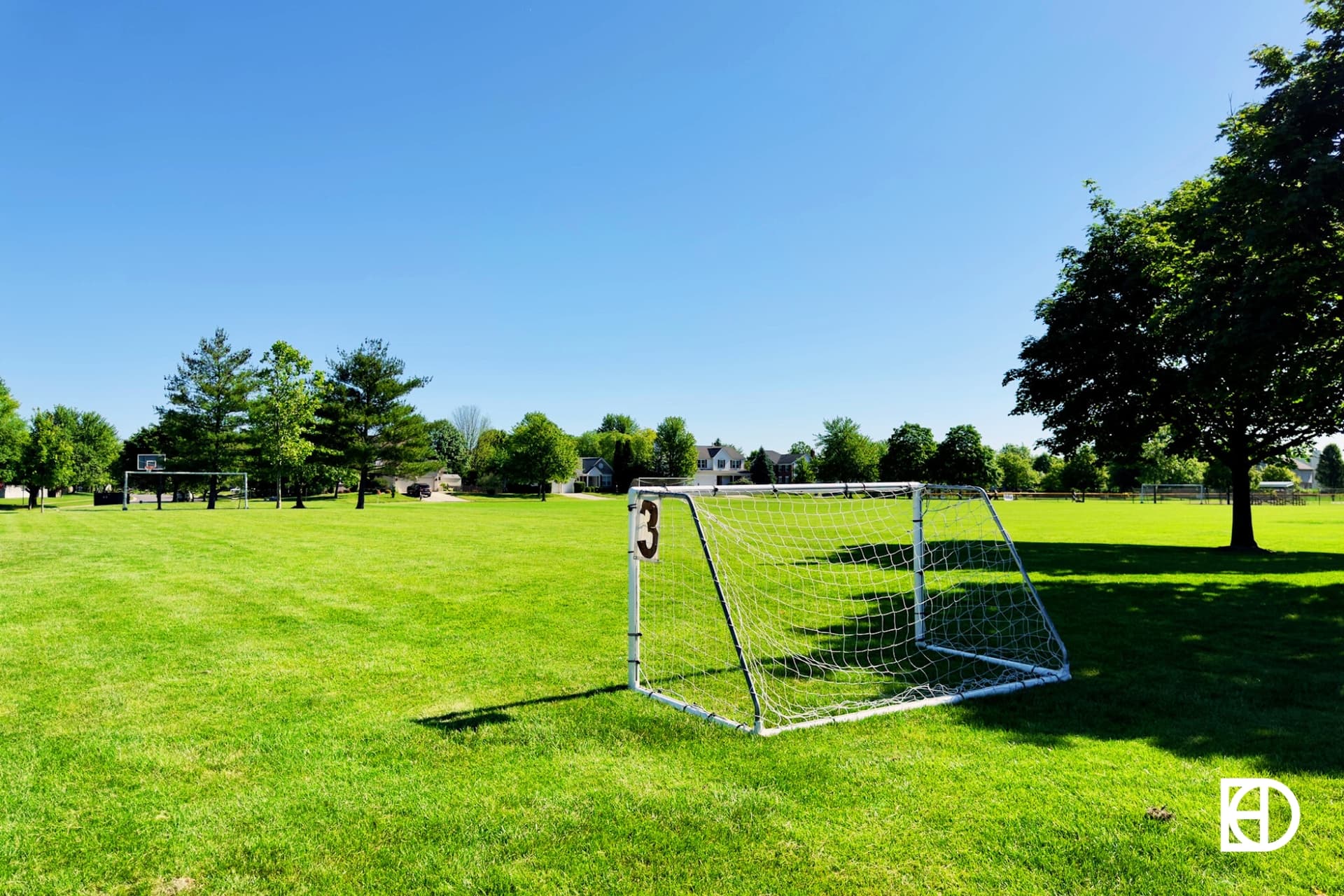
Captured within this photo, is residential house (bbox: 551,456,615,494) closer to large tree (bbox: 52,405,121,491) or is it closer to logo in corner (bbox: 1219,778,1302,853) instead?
large tree (bbox: 52,405,121,491)

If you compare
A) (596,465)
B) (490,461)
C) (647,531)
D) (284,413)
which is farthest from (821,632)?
(596,465)

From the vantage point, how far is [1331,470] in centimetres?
10531

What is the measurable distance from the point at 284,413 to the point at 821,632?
4159 centimetres

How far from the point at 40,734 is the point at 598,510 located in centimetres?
3571

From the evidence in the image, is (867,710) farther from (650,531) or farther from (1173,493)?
(1173,493)

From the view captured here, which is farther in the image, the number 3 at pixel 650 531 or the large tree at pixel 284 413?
the large tree at pixel 284 413

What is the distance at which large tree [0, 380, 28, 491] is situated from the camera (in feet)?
135

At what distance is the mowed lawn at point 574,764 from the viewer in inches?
133

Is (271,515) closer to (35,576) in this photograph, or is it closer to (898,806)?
(35,576)

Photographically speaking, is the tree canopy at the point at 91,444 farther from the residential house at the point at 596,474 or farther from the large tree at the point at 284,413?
the residential house at the point at 596,474

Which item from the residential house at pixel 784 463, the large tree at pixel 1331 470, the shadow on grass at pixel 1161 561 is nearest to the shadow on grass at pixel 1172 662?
the shadow on grass at pixel 1161 561

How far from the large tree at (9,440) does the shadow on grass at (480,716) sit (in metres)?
51.2

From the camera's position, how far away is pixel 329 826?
12.5 ft

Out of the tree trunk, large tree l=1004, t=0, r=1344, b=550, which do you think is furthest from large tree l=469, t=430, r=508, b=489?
the tree trunk
